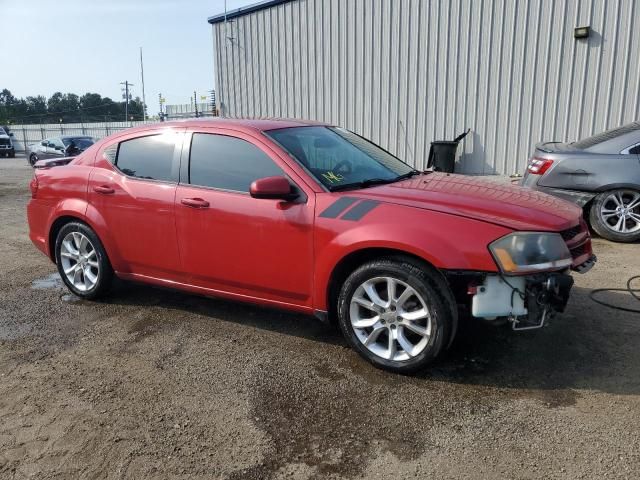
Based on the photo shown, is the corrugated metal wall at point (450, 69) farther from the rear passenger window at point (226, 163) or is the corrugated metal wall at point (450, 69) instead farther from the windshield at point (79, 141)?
the windshield at point (79, 141)

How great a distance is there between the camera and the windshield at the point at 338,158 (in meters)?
3.75

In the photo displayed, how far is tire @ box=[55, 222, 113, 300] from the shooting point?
467 centimetres

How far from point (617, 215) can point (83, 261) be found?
20.0 ft

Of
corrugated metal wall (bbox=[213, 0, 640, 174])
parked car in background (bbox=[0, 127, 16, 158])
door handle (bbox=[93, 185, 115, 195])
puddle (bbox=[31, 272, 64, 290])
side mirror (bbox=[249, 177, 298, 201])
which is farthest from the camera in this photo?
parked car in background (bbox=[0, 127, 16, 158])

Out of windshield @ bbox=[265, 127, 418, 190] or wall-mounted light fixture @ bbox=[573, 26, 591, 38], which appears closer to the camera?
windshield @ bbox=[265, 127, 418, 190]

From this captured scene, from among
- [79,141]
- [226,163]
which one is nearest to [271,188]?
[226,163]

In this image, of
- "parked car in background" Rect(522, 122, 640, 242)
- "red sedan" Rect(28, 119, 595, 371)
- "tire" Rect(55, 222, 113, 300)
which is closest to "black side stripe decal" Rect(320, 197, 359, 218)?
"red sedan" Rect(28, 119, 595, 371)

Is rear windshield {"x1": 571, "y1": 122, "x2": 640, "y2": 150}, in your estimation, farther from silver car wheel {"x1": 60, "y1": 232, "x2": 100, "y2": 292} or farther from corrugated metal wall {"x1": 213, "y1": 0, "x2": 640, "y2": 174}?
silver car wheel {"x1": 60, "y1": 232, "x2": 100, "y2": 292}

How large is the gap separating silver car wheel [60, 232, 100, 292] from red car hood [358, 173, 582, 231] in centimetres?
271

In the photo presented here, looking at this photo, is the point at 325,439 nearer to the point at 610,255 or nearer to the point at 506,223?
the point at 506,223

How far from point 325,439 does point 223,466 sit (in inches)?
20.7

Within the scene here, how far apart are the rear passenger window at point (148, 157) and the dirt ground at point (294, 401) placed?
1206 millimetres

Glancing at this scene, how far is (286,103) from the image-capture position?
1375cm

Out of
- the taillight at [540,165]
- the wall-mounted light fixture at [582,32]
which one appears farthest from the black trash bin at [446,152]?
the taillight at [540,165]
